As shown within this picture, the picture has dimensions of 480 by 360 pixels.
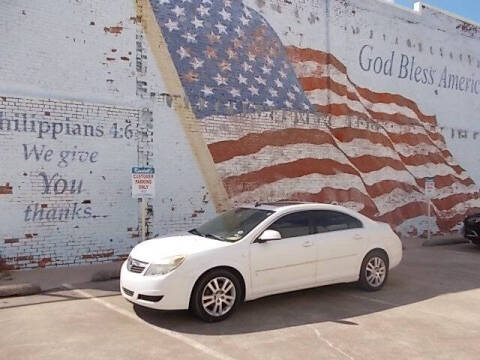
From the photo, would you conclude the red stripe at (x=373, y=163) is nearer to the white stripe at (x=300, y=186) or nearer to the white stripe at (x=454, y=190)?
the white stripe at (x=300, y=186)

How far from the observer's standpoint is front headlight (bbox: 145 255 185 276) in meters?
5.91

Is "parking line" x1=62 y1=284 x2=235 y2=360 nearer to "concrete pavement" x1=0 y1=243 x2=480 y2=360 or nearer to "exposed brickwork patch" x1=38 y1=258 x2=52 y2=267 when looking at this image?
"concrete pavement" x1=0 y1=243 x2=480 y2=360

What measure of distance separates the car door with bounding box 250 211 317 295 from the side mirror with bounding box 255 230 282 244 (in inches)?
2.4

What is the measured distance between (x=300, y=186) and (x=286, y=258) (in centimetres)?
Result: 650

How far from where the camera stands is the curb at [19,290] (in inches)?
296

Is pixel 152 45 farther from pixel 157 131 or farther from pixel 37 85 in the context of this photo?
pixel 37 85

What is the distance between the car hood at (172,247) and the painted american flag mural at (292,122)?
5.07 meters

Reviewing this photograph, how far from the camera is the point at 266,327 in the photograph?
5871 millimetres

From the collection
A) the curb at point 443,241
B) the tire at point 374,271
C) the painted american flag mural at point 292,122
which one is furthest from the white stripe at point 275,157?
the tire at point 374,271

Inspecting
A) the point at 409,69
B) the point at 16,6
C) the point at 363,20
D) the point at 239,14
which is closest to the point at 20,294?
the point at 16,6

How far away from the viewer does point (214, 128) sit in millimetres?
11578

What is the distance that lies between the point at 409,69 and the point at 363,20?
245 centimetres

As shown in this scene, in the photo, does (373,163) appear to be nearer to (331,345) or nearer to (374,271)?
(374,271)

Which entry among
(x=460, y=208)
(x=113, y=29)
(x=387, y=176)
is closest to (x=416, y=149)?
(x=387, y=176)
